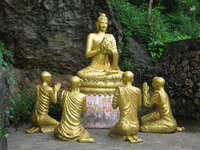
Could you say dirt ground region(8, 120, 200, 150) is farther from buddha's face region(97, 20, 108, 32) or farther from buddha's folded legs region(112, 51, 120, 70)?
buddha's face region(97, 20, 108, 32)

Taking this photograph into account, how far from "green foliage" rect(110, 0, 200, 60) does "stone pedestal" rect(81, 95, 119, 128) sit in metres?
3.04

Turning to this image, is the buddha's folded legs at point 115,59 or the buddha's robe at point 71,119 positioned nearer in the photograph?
the buddha's robe at point 71,119

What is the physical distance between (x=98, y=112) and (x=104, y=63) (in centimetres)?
115

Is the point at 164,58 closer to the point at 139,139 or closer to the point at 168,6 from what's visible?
the point at 139,139

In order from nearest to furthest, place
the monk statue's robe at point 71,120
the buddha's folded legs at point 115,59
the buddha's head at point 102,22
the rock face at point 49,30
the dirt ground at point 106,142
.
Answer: the dirt ground at point 106,142 → the monk statue's robe at point 71,120 → the buddha's folded legs at point 115,59 → the buddha's head at point 102,22 → the rock face at point 49,30

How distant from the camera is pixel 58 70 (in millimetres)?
7867

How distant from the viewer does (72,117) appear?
4535 millimetres

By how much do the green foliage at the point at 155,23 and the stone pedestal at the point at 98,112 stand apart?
9.96 feet

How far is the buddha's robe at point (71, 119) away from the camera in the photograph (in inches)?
176

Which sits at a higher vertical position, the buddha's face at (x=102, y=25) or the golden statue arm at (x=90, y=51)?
the buddha's face at (x=102, y=25)

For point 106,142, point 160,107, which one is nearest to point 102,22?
point 160,107

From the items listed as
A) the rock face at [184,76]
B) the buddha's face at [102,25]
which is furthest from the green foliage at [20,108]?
the rock face at [184,76]

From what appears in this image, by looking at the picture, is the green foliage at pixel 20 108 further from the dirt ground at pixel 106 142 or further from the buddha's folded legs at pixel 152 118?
the buddha's folded legs at pixel 152 118

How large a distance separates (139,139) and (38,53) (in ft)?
13.0
